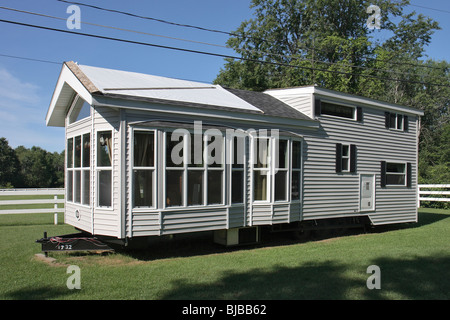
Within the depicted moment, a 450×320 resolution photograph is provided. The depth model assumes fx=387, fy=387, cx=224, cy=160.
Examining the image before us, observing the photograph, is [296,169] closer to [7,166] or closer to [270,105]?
[270,105]

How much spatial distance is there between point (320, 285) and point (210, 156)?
4127mm

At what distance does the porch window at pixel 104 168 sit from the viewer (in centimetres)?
854

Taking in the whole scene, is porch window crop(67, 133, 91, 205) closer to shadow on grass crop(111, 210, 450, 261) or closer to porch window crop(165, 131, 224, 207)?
shadow on grass crop(111, 210, 450, 261)

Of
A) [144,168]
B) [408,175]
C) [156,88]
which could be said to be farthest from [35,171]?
[144,168]

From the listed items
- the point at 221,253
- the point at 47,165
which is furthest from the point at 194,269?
the point at 47,165

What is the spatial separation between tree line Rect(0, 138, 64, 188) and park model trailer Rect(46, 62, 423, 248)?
57246 mm

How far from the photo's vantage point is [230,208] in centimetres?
969

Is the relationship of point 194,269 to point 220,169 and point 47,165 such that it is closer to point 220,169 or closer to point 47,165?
point 220,169

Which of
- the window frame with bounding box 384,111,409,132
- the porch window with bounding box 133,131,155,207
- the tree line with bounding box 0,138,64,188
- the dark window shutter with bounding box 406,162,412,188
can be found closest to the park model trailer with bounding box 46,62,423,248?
the porch window with bounding box 133,131,155,207

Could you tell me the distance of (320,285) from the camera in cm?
643

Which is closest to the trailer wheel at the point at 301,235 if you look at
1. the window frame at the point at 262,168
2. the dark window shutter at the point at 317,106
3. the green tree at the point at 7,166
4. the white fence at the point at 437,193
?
the window frame at the point at 262,168

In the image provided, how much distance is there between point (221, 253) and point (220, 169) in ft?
6.79
